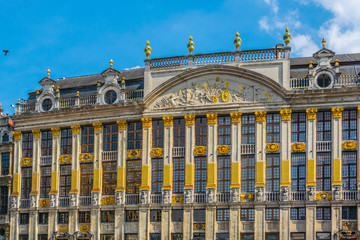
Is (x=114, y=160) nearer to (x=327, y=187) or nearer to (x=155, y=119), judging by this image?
(x=155, y=119)

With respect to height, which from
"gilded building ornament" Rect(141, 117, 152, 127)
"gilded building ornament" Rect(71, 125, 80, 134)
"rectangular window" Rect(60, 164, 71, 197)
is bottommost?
"rectangular window" Rect(60, 164, 71, 197)

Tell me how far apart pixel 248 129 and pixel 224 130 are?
192 centimetres

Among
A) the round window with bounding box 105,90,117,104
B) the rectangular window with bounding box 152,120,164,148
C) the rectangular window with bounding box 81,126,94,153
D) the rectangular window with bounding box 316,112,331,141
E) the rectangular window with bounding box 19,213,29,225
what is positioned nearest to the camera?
the rectangular window with bounding box 316,112,331,141

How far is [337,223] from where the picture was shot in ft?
160

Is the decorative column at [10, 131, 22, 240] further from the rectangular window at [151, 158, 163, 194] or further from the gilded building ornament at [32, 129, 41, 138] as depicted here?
the rectangular window at [151, 158, 163, 194]

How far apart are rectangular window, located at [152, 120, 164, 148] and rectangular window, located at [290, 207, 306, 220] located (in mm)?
11786

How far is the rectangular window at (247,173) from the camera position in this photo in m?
51.8

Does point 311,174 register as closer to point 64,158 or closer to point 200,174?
point 200,174

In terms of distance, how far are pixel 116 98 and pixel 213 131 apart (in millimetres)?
9228

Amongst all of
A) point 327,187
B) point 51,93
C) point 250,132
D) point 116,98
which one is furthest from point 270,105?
point 51,93

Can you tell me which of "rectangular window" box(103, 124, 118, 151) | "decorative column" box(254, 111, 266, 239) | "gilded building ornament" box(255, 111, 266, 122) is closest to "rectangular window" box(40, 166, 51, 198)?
"rectangular window" box(103, 124, 118, 151)

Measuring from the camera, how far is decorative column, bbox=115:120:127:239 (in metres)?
54.2

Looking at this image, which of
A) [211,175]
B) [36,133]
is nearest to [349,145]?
[211,175]

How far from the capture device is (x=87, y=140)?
2254 inches
